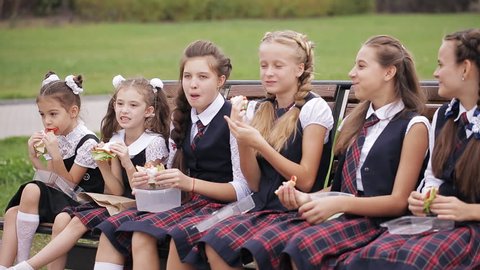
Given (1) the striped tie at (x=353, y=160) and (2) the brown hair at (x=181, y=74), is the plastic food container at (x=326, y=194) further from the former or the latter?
(2) the brown hair at (x=181, y=74)

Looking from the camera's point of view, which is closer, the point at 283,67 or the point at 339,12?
the point at 283,67

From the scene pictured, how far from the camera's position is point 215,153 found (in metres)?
4.76

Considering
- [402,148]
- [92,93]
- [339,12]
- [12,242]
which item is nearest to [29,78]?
[92,93]

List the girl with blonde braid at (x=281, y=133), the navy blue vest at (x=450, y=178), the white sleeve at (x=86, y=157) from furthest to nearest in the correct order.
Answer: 1. the white sleeve at (x=86, y=157)
2. the girl with blonde braid at (x=281, y=133)
3. the navy blue vest at (x=450, y=178)

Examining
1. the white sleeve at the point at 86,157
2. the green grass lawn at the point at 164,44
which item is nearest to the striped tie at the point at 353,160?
the white sleeve at the point at 86,157

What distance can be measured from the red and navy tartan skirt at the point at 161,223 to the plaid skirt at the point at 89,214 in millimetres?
172

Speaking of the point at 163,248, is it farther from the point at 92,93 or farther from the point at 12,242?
the point at 92,93

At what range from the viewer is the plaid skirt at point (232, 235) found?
159 inches

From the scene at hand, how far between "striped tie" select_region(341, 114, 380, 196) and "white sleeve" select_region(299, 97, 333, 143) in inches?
7.6

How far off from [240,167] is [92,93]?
11986 mm

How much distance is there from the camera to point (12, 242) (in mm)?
4996

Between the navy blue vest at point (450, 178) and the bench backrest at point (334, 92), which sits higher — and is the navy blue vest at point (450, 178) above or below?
below

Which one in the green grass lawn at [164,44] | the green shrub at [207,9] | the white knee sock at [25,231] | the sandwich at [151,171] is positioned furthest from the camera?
the green shrub at [207,9]

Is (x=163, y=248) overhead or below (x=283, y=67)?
below
